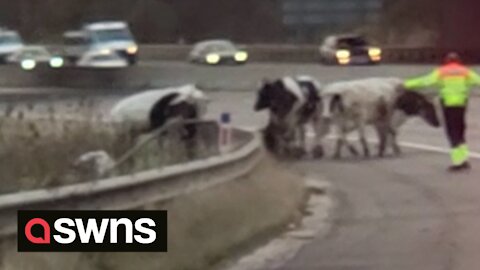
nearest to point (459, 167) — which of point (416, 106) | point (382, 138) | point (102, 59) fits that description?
point (382, 138)

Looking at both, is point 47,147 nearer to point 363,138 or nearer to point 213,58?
point 363,138

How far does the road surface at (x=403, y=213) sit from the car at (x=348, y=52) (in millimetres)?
28634

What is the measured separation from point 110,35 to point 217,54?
5.54 m

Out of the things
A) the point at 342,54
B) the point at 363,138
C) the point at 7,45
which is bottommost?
the point at 363,138

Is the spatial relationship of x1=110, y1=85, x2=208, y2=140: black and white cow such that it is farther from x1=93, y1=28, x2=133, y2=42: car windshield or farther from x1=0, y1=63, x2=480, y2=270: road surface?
x1=93, y1=28, x2=133, y2=42: car windshield

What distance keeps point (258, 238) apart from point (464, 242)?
7.28 feet

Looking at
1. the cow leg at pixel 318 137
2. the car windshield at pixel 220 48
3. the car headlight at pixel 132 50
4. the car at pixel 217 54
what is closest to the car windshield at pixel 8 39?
the car headlight at pixel 132 50

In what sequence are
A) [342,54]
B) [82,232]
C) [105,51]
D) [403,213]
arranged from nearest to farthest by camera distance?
[82,232] → [403,213] → [105,51] → [342,54]

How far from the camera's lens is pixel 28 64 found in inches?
2363

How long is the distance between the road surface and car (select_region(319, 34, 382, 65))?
28.6 meters

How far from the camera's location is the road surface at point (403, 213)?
49.9 feet

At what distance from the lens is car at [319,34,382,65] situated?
207 feet

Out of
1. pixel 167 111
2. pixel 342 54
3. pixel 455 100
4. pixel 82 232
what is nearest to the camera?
pixel 82 232

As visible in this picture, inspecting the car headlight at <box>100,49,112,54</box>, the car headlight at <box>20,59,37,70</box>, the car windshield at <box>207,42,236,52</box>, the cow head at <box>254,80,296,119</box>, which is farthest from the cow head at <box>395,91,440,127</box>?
the car windshield at <box>207,42,236,52</box>
